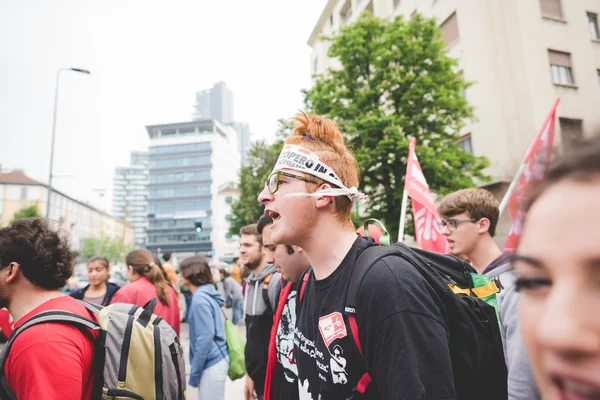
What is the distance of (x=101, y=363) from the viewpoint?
6.91 feet

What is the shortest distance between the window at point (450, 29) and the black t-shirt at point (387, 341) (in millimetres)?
19222

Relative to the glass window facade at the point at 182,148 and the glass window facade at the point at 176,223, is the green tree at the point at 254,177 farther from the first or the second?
the glass window facade at the point at 182,148

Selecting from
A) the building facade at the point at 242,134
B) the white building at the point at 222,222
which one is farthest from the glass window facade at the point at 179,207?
the building facade at the point at 242,134

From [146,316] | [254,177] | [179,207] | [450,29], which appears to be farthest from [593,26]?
→ [179,207]

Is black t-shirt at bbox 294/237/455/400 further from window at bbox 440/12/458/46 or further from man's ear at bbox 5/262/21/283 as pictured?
window at bbox 440/12/458/46

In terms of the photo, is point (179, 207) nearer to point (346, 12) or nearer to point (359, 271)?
point (346, 12)

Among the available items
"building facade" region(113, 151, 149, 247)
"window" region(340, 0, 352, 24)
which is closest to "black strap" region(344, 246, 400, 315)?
"window" region(340, 0, 352, 24)

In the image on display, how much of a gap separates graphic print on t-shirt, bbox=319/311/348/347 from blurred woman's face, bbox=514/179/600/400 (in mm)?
968

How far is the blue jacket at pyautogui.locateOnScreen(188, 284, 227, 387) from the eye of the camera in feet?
13.8

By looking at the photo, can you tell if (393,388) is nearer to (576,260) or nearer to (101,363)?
(576,260)

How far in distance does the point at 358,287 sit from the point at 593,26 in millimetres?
21345

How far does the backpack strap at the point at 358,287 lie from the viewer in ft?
4.65

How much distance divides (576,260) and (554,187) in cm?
13

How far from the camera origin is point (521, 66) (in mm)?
15539
